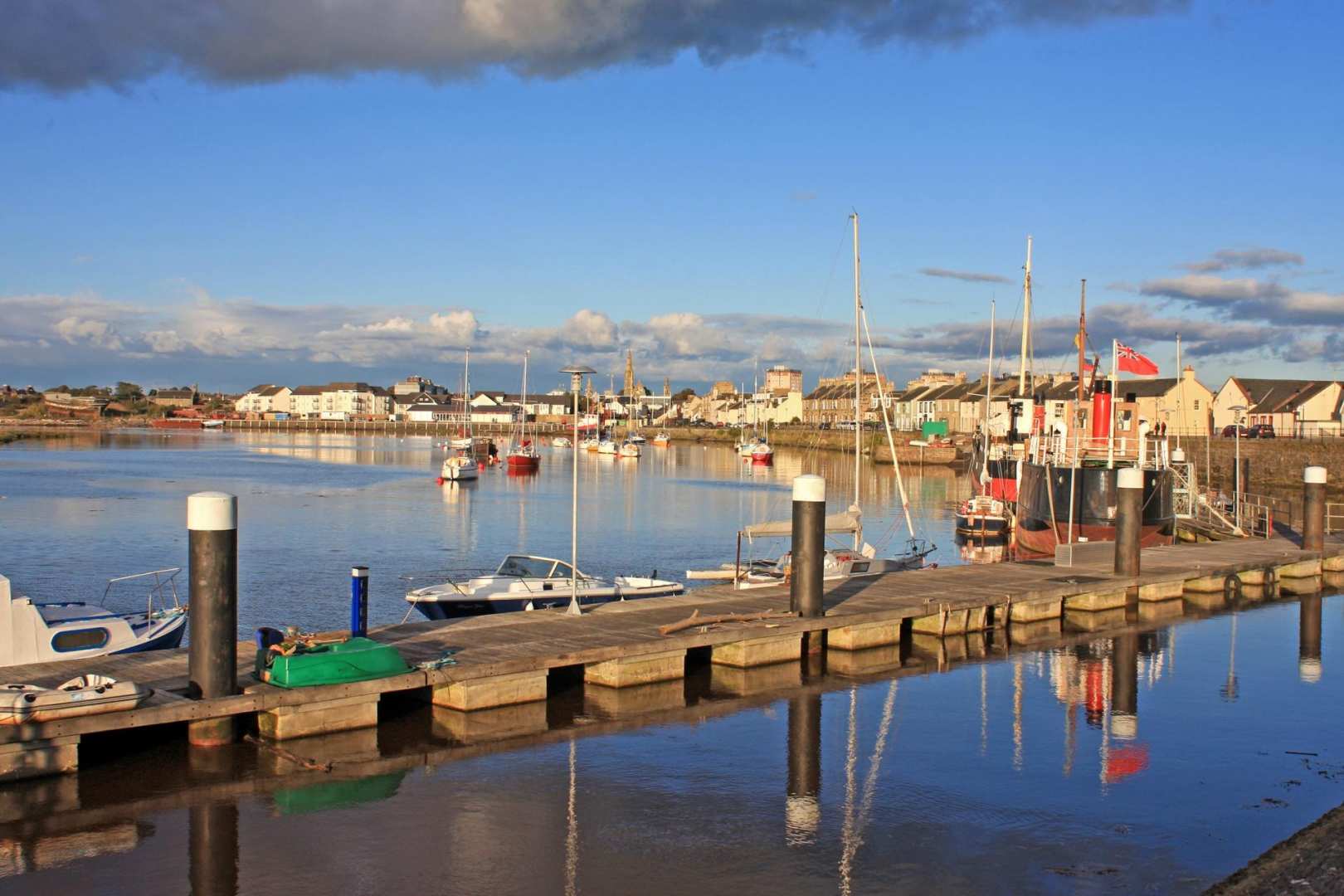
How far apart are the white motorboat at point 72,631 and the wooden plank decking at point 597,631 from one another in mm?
1458

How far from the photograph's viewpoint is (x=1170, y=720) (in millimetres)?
20859

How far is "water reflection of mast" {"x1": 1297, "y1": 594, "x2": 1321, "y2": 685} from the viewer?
2530 cm

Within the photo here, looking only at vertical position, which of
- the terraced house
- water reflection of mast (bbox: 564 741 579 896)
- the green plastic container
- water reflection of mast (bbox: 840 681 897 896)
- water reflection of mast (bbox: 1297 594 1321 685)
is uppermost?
the terraced house

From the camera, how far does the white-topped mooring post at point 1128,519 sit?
3119 centimetres

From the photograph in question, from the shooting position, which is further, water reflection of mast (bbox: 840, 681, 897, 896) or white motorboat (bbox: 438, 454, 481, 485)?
white motorboat (bbox: 438, 454, 481, 485)

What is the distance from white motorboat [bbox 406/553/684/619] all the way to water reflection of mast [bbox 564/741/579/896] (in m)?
11.4

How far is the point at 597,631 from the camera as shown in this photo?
21.8 m

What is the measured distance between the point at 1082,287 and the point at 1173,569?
25611mm

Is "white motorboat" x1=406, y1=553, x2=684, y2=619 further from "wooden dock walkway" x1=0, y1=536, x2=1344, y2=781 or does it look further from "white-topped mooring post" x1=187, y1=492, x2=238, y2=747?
"white-topped mooring post" x1=187, y1=492, x2=238, y2=747

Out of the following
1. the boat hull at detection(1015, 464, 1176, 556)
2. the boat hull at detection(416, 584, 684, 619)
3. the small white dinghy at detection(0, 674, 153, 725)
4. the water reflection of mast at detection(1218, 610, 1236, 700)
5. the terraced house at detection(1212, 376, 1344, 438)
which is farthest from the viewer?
the terraced house at detection(1212, 376, 1344, 438)

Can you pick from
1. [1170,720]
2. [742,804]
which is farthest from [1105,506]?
[742,804]

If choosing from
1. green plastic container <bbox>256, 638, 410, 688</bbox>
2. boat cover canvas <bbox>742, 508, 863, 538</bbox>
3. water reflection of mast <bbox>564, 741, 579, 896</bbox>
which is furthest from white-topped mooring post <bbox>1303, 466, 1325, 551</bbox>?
green plastic container <bbox>256, 638, 410, 688</bbox>

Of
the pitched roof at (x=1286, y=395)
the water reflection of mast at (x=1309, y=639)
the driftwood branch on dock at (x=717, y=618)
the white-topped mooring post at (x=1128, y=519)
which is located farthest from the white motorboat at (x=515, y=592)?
the pitched roof at (x=1286, y=395)

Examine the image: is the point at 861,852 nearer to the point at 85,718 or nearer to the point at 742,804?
the point at 742,804
